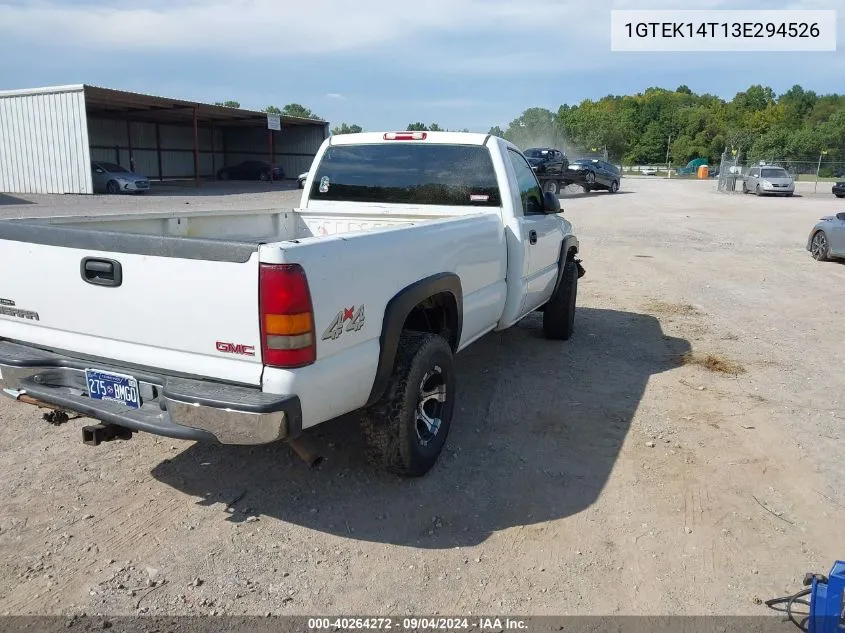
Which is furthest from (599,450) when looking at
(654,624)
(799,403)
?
(799,403)

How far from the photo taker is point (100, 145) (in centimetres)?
3722

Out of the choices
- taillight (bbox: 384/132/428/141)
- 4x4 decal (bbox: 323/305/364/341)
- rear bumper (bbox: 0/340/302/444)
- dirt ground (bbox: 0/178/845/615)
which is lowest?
dirt ground (bbox: 0/178/845/615)

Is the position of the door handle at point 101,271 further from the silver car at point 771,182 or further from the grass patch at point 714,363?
the silver car at point 771,182

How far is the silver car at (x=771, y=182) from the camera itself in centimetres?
3575

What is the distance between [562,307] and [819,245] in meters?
9.32

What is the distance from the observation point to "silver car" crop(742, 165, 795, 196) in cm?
3575

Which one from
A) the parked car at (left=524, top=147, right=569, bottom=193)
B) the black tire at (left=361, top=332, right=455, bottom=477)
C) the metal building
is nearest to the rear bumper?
the black tire at (left=361, top=332, right=455, bottom=477)

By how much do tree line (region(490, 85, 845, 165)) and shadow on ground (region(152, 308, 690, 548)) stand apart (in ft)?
248

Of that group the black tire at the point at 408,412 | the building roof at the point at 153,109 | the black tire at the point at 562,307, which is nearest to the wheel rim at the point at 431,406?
the black tire at the point at 408,412

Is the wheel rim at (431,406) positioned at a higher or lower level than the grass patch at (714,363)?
higher

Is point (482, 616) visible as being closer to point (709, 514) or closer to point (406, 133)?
point (709, 514)

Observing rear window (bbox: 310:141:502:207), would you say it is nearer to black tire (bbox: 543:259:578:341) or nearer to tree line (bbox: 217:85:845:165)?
black tire (bbox: 543:259:578:341)

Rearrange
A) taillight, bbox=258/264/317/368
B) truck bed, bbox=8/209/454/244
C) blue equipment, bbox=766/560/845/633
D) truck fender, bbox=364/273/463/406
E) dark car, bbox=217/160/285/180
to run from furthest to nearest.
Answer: dark car, bbox=217/160/285/180, truck bed, bbox=8/209/454/244, truck fender, bbox=364/273/463/406, taillight, bbox=258/264/317/368, blue equipment, bbox=766/560/845/633

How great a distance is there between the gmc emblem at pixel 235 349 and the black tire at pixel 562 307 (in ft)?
14.2
